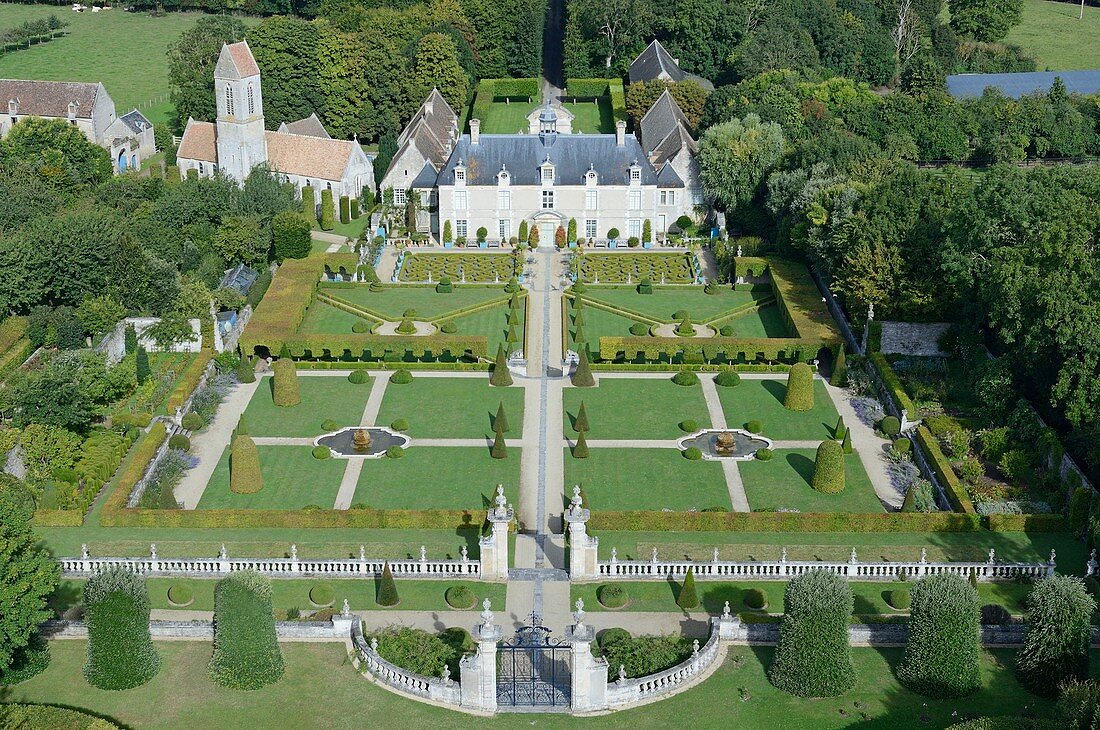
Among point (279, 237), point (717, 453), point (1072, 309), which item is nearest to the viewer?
point (1072, 309)

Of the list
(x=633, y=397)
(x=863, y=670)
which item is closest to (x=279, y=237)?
(x=633, y=397)

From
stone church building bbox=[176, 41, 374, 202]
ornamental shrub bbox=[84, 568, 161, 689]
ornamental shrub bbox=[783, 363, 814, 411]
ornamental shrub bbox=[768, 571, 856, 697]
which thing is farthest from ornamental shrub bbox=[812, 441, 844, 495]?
stone church building bbox=[176, 41, 374, 202]

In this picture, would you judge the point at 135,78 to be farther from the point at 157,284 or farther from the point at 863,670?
the point at 863,670

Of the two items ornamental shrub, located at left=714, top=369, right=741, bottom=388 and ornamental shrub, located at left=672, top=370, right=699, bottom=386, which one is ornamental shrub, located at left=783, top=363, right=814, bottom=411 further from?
ornamental shrub, located at left=672, top=370, right=699, bottom=386

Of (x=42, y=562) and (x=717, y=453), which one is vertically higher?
(x=42, y=562)

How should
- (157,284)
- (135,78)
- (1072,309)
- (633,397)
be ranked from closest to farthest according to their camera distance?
1. (1072,309)
2. (633,397)
3. (157,284)
4. (135,78)

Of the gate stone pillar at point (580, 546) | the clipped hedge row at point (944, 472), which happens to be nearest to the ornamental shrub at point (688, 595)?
the gate stone pillar at point (580, 546)

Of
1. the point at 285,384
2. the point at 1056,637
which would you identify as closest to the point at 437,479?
the point at 285,384
